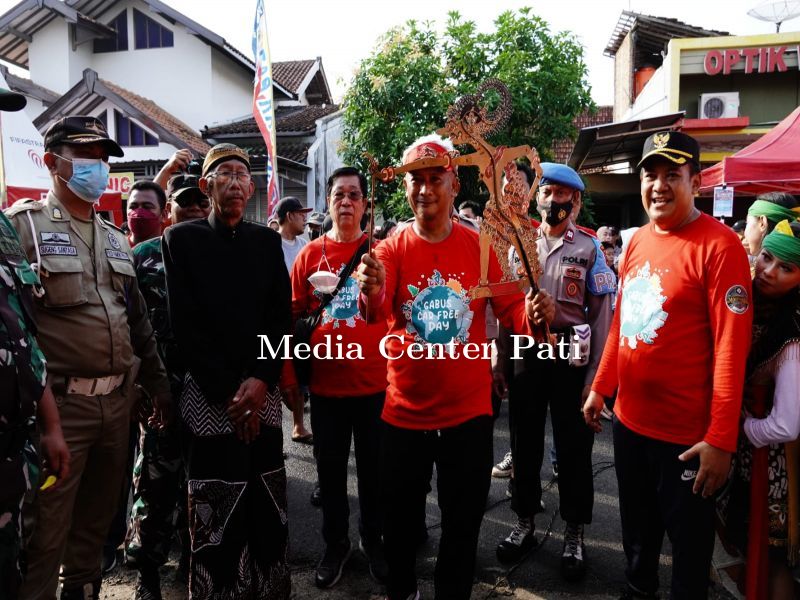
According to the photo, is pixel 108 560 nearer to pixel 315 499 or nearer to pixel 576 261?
pixel 315 499

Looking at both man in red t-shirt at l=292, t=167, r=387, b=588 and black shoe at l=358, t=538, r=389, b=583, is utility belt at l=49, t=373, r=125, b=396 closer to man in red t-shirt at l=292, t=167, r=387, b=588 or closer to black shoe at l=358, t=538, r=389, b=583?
man in red t-shirt at l=292, t=167, r=387, b=588

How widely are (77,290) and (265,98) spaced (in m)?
6.84

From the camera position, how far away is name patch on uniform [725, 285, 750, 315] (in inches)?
83.7

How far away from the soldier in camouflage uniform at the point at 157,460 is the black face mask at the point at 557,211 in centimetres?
189

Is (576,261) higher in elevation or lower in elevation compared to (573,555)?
higher

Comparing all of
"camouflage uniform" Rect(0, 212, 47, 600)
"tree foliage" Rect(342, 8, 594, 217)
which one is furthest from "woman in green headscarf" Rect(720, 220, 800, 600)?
"tree foliage" Rect(342, 8, 594, 217)

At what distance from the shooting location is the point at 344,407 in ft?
10.7

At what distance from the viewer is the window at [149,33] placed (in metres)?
19.5

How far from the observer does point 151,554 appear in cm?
283

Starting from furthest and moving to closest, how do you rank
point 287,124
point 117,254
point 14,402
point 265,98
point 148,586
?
point 287,124 < point 265,98 < point 148,586 < point 117,254 < point 14,402

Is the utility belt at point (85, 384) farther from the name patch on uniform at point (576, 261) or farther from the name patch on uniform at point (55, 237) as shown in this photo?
the name patch on uniform at point (576, 261)

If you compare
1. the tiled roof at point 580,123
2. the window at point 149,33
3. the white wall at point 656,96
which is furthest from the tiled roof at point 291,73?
the white wall at point 656,96

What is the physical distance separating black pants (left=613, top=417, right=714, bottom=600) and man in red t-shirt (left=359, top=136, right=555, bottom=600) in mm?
617

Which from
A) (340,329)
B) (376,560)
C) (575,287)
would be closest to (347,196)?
(340,329)
